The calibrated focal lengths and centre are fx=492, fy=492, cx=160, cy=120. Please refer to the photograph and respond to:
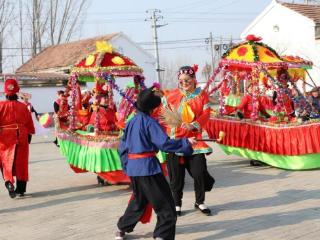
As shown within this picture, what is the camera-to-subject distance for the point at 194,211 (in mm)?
5938

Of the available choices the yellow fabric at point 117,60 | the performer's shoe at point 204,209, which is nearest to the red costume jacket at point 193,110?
the performer's shoe at point 204,209

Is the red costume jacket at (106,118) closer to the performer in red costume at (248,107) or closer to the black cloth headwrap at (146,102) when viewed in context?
the performer in red costume at (248,107)

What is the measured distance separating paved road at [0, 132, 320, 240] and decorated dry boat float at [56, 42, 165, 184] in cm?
38

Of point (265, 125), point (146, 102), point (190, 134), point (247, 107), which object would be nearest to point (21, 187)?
point (190, 134)

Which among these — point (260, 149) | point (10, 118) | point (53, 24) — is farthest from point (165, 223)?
point (53, 24)

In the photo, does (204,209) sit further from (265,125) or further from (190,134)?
(265,125)

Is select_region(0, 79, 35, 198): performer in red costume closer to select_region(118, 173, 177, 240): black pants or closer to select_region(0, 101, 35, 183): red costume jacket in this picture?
select_region(0, 101, 35, 183): red costume jacket

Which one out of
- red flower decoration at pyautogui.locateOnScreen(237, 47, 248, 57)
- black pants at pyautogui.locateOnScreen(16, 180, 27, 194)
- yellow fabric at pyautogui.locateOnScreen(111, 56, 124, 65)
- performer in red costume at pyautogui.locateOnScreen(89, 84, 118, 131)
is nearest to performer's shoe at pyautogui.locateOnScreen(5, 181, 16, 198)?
black pants at pyautogui.locateOnScreen(16, 180, 27, 194)

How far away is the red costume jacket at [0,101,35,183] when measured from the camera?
7.15m

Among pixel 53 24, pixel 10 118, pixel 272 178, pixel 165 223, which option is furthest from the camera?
pixel 53 24

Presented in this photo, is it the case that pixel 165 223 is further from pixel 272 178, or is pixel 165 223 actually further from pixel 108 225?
pixel 272 178

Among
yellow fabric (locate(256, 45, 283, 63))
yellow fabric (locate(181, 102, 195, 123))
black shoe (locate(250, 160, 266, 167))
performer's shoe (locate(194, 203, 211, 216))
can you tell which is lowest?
black shoe (locate(250, 160, 266, 167))

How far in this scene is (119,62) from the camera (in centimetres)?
746

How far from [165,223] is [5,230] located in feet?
6.80
